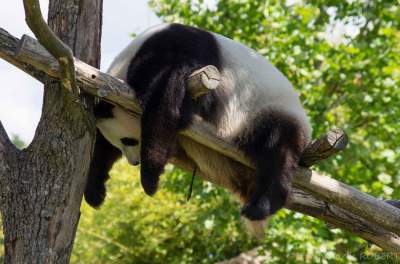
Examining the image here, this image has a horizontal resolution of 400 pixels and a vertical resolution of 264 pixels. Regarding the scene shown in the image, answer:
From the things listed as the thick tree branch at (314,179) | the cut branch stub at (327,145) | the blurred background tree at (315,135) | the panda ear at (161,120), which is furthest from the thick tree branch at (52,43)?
the blurred background tree at (315,135)

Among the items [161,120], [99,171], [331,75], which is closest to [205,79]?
[161,120]

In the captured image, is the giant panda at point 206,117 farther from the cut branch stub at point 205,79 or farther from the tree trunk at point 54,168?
the tree trunk at point 54,168

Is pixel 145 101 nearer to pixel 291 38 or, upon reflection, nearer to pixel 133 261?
pixel 291 38

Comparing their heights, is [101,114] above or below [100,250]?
above

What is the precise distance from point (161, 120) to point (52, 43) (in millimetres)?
880

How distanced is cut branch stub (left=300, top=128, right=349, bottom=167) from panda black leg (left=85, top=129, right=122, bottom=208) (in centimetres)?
137

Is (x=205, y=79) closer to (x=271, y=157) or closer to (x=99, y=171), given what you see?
(x=271, y=157)

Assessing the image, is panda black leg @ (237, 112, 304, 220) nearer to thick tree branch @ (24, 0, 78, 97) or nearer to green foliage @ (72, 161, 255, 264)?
thick tree branch @ (24, 0, 78, 97)

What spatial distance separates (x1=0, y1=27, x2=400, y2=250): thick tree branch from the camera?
120 inches

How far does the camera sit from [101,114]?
3582 mm

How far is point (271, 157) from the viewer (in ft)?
11.9

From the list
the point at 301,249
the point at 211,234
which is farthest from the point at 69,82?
the point at 211,234

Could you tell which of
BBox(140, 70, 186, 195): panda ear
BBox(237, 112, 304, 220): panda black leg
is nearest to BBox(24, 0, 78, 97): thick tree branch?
BBox(140, 70, 186, 195): panda ear

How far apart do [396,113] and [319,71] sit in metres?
1.05
